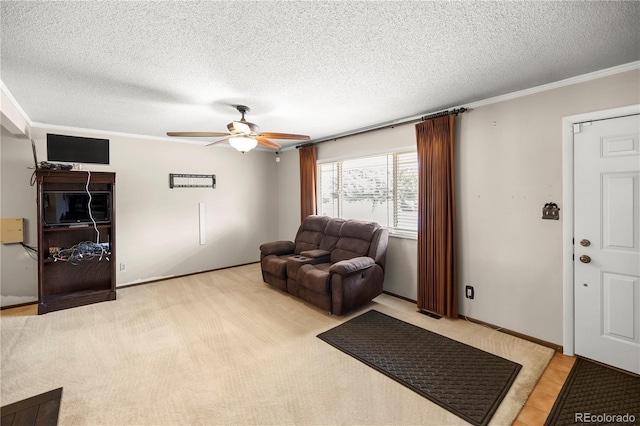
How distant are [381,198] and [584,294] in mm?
2422

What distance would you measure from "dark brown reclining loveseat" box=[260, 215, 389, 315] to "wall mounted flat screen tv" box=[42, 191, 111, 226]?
2.30 m

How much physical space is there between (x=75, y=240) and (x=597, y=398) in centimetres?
583

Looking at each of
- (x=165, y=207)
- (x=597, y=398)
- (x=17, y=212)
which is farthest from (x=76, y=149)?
(x=597, y=398)

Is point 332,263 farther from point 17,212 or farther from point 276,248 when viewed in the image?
point 17,212

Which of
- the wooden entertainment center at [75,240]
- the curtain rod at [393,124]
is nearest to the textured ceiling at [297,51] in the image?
the curtain rod at [393,124]

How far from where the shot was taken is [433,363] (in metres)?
2.36

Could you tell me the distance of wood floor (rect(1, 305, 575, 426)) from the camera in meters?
1.81

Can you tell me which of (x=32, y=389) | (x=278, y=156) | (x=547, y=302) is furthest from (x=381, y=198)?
(x=32, y=389)

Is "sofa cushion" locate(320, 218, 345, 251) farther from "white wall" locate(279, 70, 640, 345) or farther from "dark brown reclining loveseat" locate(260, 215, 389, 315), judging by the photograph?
"white wall" locate(279, 70, 640, 345)

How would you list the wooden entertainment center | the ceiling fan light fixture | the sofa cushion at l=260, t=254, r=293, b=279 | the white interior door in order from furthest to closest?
1. the sofa cushion at l=260, t=254, r=293, b=279
2. the wooden entertainment center
3. the ceiling fan light fixture
4. the white interior door

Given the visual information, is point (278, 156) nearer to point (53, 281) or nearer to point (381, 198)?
point (381, 198)

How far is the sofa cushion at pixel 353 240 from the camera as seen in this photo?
383 cm

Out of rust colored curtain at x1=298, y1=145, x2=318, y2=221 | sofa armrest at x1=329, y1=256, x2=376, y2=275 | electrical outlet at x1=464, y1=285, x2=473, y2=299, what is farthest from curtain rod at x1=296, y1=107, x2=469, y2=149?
electrical outlet at x1=464, y1=285, x2=473, y2=299

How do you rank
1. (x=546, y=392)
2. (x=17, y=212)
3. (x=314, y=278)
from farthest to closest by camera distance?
(x=17, y=212) < (x=314, y=278) < (x=546, y=392)
